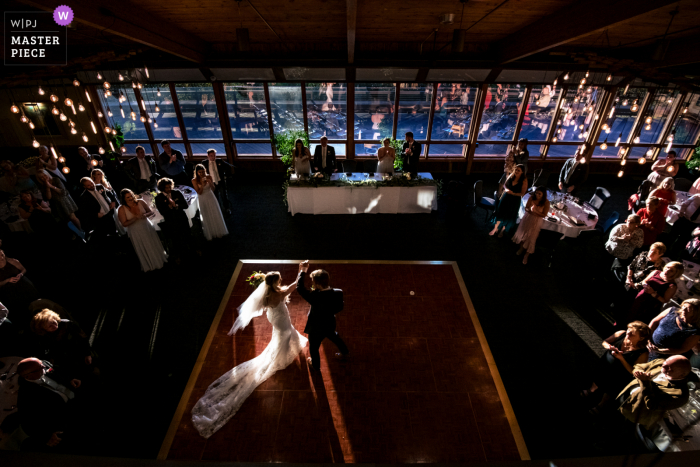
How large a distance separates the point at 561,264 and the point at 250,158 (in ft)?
29.6

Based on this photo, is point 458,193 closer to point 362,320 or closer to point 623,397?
point 362,320

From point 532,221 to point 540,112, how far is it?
5.94 meters

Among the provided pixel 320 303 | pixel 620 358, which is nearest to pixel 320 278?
pixel 320 303

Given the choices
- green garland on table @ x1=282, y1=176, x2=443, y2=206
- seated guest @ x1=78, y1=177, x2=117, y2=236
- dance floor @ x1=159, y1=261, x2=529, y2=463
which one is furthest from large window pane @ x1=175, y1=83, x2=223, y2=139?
dance floor @ x1=159, y1=261, x2=529, y2=463

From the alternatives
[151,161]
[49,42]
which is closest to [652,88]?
[151,161]

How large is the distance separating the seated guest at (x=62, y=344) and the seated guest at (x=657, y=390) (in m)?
5.52

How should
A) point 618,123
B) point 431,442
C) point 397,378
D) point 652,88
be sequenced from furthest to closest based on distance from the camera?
point 618,123, point 652,88, point 397,378, point 431,442

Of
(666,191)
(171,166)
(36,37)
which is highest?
(36,37)

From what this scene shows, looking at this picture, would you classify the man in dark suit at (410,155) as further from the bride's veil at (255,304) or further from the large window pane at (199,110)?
the large window pane at (199,110)

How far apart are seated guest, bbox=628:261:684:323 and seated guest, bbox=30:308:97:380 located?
6.75 metres

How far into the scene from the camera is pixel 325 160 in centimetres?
845

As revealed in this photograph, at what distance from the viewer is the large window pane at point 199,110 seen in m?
9.86

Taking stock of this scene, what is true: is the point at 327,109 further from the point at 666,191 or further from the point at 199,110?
the point at 666,191

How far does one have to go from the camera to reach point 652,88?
9.40 metres
